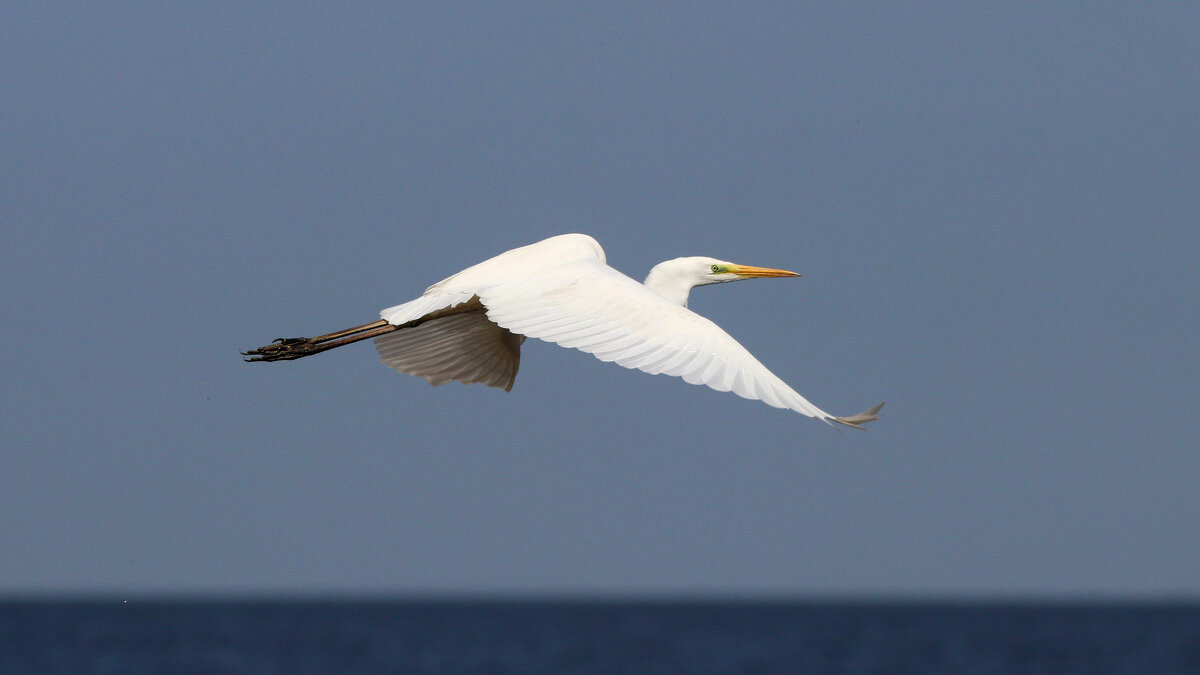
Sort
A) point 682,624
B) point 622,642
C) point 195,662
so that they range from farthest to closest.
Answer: point 682,624 < point 622,642 < point 195,662

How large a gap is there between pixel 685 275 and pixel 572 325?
2.43 meters

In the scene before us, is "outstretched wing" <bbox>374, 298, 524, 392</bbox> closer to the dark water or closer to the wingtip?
the wingtip

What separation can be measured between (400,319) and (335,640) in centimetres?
4420

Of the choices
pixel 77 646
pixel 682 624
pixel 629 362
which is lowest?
pixel 682 624

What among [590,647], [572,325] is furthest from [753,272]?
[590,647]

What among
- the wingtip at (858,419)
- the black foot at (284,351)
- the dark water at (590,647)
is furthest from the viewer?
the dark water at (590,647)

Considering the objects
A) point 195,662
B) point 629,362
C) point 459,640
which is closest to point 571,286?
point 629,362

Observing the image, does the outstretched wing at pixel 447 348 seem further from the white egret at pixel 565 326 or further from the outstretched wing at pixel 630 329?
the outstretched wing at pixel 630 329

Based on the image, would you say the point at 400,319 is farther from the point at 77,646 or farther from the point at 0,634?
the point at 0,634

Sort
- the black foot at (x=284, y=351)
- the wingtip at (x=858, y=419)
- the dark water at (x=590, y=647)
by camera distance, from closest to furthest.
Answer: the wingtip at (x=858, y=419) < the black foot at (x=284, y=351) < the dark water at (x=590, y=647)

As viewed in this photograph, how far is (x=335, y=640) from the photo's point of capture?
49219mm

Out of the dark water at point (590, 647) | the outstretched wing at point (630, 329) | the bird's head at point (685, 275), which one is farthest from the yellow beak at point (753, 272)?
the dark water at point (590, 647)

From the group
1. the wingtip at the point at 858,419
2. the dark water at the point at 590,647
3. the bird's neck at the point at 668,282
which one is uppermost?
the bird's neck at the point at 668,282

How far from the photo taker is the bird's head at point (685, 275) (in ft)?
28.8
